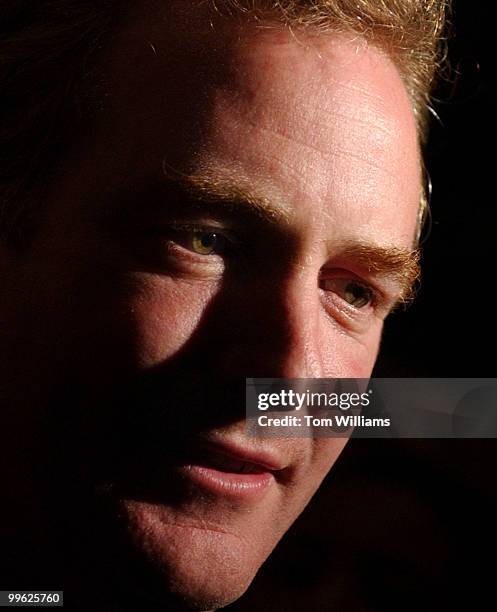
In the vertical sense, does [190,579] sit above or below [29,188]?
below

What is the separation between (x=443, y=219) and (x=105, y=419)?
1.04 metres

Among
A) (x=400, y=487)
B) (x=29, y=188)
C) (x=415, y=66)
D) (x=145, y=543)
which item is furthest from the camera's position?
(x=400, y=487)

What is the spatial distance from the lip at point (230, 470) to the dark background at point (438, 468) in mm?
597

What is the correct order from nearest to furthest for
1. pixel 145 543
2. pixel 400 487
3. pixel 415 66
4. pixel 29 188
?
pixel 145 543 < pixel 29 188 < pixel 415 66 < pixel 400 487

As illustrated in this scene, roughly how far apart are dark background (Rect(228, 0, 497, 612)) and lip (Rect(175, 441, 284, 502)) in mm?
597

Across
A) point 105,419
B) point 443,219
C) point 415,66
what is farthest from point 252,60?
point 443,219

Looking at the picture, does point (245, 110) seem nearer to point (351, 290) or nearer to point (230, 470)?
point (351, 290)

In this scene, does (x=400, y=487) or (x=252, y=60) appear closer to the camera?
(x=252, y=60)

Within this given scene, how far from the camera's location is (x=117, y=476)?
100 cm

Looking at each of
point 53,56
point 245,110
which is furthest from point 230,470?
point 53,56

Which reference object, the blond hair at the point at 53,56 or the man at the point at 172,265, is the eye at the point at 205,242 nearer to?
the man at the point at 172,265

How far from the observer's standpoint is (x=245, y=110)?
1011 mm

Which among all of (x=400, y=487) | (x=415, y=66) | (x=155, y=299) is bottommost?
(x=400, y=487)

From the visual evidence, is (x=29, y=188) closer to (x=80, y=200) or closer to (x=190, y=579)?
(x=80, y=200)
